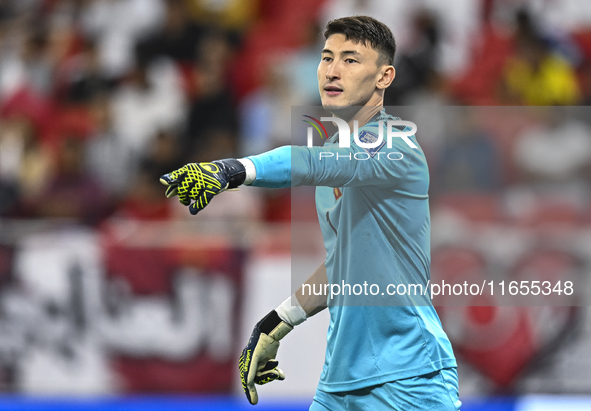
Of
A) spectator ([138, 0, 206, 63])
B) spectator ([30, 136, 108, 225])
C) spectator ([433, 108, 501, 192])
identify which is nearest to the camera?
spectator ([433, 108, 501, 192])

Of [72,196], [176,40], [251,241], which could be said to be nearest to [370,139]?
[251,241]

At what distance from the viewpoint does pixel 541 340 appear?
22.9ft

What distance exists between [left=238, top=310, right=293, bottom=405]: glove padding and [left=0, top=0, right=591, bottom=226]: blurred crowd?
3.66m

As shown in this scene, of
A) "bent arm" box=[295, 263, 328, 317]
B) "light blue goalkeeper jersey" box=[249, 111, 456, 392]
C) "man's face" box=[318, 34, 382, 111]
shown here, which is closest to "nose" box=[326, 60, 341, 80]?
"man's face" box=[318, 34, 382, 111]

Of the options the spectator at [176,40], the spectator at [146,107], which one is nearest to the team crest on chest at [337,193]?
the spectator at [146,107]

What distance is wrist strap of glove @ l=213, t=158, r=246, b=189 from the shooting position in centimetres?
266

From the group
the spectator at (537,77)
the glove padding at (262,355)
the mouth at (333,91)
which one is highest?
the spectator at (537,77)

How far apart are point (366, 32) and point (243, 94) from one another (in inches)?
241

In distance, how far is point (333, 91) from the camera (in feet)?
10.8

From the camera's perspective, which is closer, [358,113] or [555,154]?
[358,113]

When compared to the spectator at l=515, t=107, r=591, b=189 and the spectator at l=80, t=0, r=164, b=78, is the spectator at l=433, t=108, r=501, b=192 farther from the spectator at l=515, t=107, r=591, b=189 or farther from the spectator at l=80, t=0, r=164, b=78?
the spectator at l=80, t=0, r=164, b=78

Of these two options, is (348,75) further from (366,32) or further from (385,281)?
(385,281)

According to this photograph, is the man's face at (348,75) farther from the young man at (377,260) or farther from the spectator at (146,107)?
the spectator at (146,107)

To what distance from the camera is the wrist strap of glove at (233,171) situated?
2.66 m
